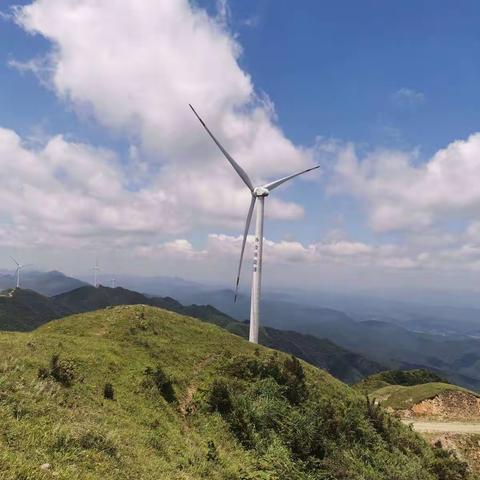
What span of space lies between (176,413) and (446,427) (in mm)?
51655

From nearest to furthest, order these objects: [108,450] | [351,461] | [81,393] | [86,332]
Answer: [108,450] < [81,393] < [351,461] < [86,332]

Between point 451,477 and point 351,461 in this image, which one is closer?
point 351,461

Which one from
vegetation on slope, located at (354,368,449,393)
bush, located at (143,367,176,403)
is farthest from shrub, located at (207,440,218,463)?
vegetation on slope, located at (354,368,449,393)

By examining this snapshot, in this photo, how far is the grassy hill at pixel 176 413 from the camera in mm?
20562

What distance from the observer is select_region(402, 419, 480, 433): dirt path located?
68700mm

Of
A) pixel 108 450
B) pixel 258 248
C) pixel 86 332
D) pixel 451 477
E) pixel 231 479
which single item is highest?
pixel 258 248

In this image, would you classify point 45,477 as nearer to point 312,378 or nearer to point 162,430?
point 162,430

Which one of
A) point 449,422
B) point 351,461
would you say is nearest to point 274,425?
point 351,461

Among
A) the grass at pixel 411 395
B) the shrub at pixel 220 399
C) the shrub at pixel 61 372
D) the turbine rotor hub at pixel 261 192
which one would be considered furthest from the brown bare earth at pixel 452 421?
the shrub at pixel 61 372

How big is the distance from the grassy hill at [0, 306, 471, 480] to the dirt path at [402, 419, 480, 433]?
14047 mm

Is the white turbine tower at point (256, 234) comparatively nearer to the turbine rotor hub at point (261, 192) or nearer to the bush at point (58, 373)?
the turbine rotor hub at point (261, 192)

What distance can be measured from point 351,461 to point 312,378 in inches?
694

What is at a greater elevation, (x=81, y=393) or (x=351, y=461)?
(x=81, y=393)

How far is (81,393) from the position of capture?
1241 inches
